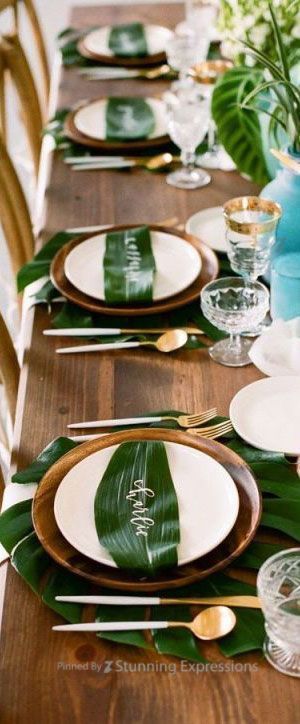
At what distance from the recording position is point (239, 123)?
1727 mm

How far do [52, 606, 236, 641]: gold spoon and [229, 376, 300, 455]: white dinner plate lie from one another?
270 millimetres

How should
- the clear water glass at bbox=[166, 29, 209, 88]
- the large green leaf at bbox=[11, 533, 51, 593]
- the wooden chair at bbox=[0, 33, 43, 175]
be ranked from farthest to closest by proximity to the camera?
the wooden chair at bbox=[0, 33, 43, 175] → the clear water glass at bbox=[166, 29, 209, 88] → the large green leaf at bbox=[11, 533, 51, 593]

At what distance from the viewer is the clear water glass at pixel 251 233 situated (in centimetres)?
138

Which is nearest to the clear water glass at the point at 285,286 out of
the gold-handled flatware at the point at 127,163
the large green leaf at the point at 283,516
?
the large green leaf at the point at 283,516

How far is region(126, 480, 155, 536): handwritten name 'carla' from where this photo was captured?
3.50 ft

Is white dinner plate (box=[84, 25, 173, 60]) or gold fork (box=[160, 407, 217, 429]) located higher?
white dinner plate (box=[84, 25, 173, 60])

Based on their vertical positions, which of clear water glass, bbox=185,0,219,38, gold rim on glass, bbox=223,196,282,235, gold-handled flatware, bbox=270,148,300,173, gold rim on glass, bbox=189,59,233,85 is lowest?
clear water glass, bbox=185,0,219,38

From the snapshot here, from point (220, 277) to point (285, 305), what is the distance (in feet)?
0.67

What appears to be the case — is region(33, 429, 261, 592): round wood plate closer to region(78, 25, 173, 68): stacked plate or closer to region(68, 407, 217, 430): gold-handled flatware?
region(68, 407, 217, 430): gold-handled flatware

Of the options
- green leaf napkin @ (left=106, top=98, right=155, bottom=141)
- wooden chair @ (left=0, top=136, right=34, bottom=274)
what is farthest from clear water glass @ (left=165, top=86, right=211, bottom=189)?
wooden chair @ (left=0, top=136, right=34, bottom=274)

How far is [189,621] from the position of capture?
0.97m

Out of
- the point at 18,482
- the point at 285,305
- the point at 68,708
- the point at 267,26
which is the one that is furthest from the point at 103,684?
the point at 267,26

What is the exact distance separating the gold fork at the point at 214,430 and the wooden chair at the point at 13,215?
0.97 m

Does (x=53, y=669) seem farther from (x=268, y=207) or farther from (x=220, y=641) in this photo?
(x=268, y=207)
